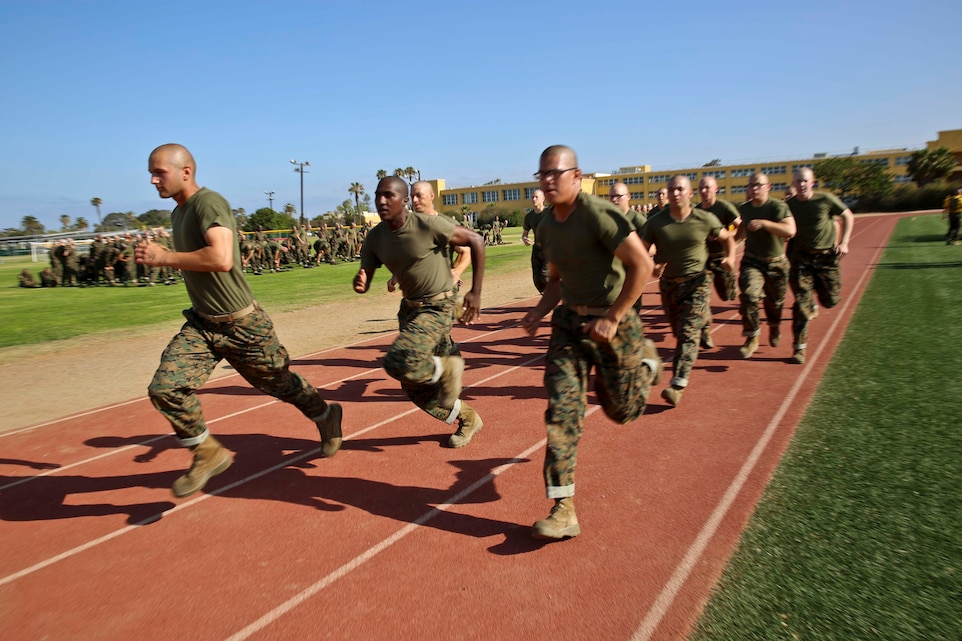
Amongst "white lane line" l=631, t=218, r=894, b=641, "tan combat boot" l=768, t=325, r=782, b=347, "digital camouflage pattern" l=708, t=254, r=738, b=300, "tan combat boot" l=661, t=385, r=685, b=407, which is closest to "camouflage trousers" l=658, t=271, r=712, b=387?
"tan combat boot" l=661, t=385, r=685, b=407

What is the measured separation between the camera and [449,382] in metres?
4.96

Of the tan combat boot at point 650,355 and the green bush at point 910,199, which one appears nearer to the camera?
the tan combat boot at point 650,355

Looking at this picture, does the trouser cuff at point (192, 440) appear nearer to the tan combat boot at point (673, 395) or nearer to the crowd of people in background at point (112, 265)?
the tan combat boot at point (673, 395)

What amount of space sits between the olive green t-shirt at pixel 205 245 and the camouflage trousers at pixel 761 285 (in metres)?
6.08

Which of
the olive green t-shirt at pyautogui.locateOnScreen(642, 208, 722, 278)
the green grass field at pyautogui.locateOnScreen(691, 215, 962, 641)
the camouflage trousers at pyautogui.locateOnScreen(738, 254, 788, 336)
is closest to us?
the green grass field at pyautogui.locateOnScreen(691, 215, 962, 641)

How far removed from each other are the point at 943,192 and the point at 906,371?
7112 centimetres

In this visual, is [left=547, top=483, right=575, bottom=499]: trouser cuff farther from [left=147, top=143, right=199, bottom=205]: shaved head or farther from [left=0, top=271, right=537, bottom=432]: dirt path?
[left=0, top=271, right=537, bottom=432]: dirt path

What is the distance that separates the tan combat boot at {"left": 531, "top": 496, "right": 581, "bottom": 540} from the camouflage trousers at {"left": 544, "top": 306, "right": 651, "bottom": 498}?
0.08m

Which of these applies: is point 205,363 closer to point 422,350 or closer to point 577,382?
point 422,350

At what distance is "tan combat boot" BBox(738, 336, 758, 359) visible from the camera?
8008 millimetres

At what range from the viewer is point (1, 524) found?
430 cm

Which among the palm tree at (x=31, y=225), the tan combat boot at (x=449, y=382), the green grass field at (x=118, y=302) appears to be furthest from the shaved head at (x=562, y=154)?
the palm tree at (x=31, y=225)

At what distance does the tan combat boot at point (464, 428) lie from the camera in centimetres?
527

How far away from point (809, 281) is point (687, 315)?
2574 mm
